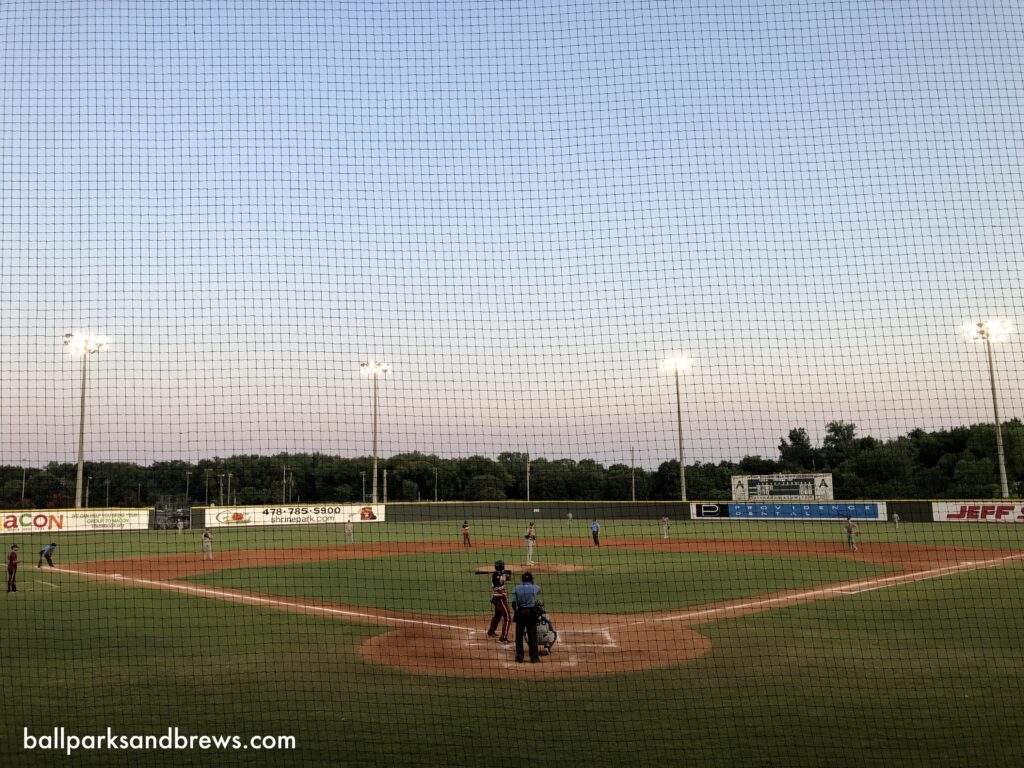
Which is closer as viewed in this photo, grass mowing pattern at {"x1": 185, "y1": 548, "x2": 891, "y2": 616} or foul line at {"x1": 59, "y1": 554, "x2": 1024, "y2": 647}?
foul line at {"x1": 59, "y1": 554, "x2": 1024, "y2": 647}

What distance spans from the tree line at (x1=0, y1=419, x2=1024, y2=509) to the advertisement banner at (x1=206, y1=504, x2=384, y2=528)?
13.8 ft

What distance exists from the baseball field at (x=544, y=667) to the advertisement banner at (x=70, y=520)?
669 inches

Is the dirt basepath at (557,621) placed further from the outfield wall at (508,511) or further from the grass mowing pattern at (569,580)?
the outfield wall at (508,511)

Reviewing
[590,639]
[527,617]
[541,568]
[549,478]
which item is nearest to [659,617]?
[590,639]

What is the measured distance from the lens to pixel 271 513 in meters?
40.8

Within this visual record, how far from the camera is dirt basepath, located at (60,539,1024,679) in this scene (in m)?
9.63

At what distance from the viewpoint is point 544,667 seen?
941 centimetres

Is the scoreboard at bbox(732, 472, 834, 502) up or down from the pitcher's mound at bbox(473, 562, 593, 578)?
up

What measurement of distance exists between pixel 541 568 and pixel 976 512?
25704 millimetres

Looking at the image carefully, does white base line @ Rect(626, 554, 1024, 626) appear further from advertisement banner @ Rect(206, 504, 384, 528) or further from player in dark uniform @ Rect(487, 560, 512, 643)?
advertisement banner @ Rect(206, 504, 384, 528)

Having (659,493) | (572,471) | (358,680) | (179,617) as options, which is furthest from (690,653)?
(659,493)

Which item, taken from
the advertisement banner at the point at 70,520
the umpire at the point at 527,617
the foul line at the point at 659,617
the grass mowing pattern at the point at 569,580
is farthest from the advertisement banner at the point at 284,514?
the umpire at the point at 527,617

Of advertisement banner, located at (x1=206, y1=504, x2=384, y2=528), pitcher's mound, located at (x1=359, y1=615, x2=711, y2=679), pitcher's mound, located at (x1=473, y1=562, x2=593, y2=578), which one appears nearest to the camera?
pitcher's mound, located at (x1=359, y1=615, x2=711, y2=679)

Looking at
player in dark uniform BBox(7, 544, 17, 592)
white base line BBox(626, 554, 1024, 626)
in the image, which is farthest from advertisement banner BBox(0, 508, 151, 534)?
white base line BBox(626, 554, 1024, 626)
